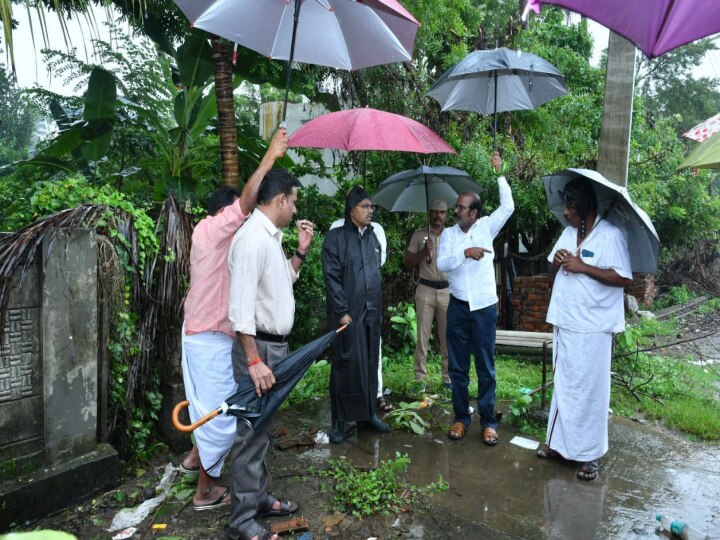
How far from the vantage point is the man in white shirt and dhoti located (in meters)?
3.85

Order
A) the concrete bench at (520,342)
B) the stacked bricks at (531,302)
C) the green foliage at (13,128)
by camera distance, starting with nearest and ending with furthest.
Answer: the concrete bench at (520,342)
the stacked bricks at (531,302)
the green foliage at (13,128)

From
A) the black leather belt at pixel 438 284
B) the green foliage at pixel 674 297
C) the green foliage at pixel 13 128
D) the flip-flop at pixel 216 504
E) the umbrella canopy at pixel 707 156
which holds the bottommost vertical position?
the flip-flop at pixel 216 504

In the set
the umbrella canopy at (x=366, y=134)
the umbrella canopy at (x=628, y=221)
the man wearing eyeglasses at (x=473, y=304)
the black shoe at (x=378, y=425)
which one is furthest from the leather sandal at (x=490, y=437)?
the umbrella canopy at (x=366, y=134)

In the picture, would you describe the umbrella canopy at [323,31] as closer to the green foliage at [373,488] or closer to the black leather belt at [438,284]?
the black leather belt at [438,284]

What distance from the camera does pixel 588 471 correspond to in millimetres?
3816

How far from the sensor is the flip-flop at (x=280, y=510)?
3268 mm

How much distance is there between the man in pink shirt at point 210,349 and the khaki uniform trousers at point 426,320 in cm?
276

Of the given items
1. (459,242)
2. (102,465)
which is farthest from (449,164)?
(102,465)

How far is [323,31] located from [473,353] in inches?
114

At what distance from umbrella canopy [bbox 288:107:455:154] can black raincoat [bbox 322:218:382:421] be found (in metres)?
0.70

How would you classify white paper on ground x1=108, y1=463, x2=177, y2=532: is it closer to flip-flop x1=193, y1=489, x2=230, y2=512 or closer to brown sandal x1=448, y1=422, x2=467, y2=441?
flip-flop x1=193, y1=489, x2=230, y2=512

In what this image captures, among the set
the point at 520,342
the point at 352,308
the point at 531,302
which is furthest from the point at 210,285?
the point at 531,302

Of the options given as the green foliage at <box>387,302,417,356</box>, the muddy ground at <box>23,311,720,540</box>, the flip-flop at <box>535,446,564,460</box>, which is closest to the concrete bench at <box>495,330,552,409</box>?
the green foliage at <box>387,302,417,356</box>

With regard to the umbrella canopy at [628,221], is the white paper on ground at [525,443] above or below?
below
